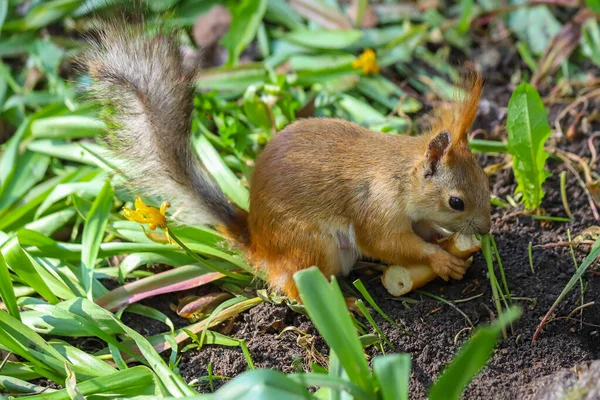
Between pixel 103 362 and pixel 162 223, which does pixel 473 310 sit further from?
pixel 103 362

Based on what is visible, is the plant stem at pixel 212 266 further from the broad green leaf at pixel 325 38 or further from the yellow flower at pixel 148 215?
the broad green leaf at pixel 325 38

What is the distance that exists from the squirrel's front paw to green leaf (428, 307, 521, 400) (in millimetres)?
773

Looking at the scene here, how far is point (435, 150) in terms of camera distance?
2.28 m

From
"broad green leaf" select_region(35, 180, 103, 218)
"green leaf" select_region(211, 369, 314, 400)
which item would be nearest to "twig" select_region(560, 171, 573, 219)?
"green leaf" select_region(211, 369, 314, 400)

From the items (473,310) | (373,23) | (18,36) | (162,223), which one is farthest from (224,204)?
(18,36)

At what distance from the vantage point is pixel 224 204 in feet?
8.25

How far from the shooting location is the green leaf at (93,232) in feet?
8.27

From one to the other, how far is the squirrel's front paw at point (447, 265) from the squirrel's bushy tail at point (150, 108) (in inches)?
29.6

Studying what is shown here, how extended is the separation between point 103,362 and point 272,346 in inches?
20.9

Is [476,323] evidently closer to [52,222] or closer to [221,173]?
[221,173]

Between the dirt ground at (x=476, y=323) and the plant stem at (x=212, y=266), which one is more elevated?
the plant stem at (x=212, y=266)

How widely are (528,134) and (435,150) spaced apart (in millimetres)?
413

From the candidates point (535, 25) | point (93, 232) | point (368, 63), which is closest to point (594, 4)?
point (535, 25)

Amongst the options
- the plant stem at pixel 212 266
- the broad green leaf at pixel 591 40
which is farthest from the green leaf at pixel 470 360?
the broad green leaf at pixel 591 40
